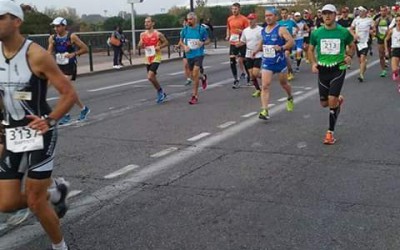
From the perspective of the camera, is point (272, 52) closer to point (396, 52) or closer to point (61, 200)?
point (396, 52)

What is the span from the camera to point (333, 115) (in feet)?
26.9

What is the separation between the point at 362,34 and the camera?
16.2 meters

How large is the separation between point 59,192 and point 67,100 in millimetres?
902

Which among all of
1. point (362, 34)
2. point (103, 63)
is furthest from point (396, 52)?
point (103, 63)

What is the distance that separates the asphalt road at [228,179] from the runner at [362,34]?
161 inches

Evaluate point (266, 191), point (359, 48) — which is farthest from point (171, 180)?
point (359, 48)

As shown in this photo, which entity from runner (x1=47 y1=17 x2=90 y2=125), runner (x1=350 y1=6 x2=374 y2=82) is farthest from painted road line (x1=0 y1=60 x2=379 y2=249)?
runner (x1=350 y1=6 x2=374 y2=82)

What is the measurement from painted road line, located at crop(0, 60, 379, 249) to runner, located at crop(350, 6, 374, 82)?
25.1ft

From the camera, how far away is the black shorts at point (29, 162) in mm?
3896

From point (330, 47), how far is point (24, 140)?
5.47 metres

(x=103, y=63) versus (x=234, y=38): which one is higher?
(x=234, y=38)

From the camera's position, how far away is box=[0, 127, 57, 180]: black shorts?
12.8 feet

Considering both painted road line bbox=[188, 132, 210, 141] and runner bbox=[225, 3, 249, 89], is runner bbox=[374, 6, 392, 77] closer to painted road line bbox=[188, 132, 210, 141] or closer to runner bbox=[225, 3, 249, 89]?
runner bbox=[225, 3, 249, 89]

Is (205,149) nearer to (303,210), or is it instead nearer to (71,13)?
(303,210)
